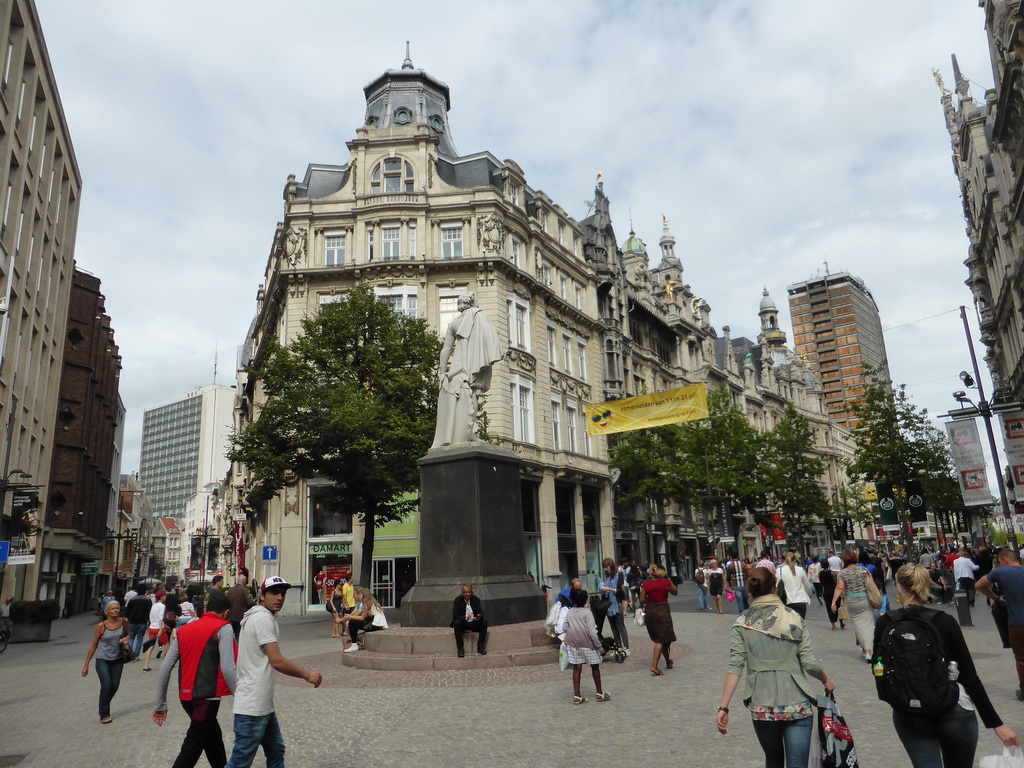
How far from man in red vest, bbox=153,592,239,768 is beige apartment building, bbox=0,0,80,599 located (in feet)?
75.3

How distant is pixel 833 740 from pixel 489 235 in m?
33.6

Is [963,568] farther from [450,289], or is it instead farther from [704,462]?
[704,462]

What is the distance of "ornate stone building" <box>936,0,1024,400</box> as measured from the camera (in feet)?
95.3

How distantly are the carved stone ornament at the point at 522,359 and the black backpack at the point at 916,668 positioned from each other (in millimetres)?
31871

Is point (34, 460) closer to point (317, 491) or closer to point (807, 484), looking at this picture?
point (317, 491)

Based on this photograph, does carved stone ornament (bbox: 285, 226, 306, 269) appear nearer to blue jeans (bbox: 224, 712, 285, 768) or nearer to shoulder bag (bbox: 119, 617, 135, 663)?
shoulder bag (bbox: 119, 617, 135, 663)

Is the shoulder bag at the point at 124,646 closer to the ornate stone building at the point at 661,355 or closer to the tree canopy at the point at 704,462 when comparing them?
the tree canopy at the point at 704,462

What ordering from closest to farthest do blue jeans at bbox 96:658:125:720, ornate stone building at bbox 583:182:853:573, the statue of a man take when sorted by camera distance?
blue jeans at bbox 96:658:125:720
the statue of a man
ornate stone building at bbox 583:182:853:573

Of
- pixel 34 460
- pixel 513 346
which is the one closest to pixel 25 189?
pixel 34 460

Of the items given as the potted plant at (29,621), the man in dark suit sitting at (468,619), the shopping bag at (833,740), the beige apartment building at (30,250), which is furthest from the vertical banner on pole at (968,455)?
the beige apartment building at (30,250)

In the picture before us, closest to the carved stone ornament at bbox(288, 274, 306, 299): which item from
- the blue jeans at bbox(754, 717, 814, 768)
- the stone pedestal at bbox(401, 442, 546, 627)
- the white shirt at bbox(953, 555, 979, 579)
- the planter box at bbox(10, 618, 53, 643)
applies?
the planter box at bbox(10, 618, 53, 643)

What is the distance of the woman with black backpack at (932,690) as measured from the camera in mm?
4066

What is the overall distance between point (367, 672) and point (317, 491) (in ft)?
71.7

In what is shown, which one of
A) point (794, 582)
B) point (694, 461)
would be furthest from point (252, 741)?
point (694, 461)
